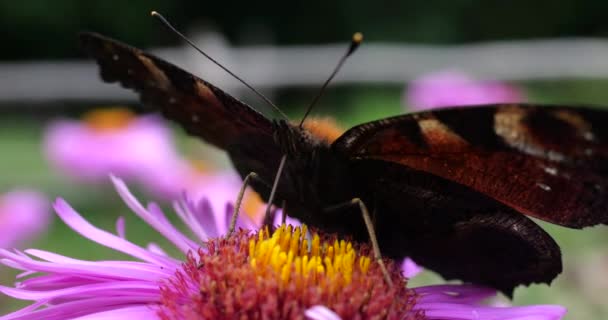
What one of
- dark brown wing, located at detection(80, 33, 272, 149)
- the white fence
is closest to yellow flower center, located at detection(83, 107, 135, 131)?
dark brown wing, located at detection(80, 33, 272, 149)

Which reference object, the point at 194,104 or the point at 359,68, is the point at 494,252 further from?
the point at 359,68

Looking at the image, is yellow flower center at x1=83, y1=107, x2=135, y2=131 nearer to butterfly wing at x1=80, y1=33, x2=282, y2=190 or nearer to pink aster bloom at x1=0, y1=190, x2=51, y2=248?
pink aster bloom at x1=0, y1=190, x2=51, y2=248

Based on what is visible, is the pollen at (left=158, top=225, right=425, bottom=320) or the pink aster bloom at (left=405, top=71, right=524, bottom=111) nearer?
the pollen at (left=158, top=225, right=425, bottom=320)

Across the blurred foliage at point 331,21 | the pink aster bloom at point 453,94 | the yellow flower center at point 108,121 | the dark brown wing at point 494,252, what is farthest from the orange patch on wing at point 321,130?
the blurred foliage at point 331,21

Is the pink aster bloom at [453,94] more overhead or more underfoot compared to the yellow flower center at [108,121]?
more underfoot

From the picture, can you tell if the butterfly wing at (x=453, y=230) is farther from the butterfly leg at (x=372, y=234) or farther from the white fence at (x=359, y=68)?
the white fence at (x=359, y=68)

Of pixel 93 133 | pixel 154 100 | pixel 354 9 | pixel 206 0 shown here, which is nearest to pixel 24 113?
pixel 206 0
